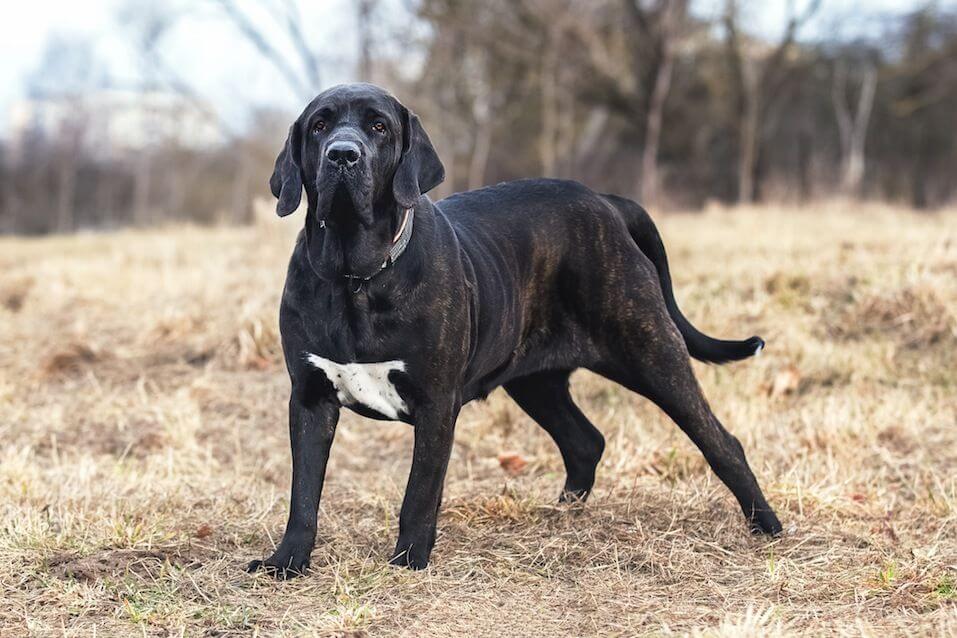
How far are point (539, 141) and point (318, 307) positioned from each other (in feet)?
82.0

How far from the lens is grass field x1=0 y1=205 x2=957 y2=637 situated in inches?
126

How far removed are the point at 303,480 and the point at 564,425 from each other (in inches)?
53.0

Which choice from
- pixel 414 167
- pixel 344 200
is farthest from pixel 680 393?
pixel 344 200

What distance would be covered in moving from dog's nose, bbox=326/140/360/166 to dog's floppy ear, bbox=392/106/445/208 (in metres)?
0.22

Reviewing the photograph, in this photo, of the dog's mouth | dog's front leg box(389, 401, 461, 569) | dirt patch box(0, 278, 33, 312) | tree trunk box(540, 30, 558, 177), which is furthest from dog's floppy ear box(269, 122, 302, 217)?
tree trunk box(540, 30, 558, 177)

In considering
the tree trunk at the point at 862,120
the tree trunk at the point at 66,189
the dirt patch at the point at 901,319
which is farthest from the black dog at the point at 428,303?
the tree trunk at the point at 66,189

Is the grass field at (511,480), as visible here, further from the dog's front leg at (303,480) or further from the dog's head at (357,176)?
the dog's head at (357,176)

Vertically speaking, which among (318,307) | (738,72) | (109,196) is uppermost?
(738,72)

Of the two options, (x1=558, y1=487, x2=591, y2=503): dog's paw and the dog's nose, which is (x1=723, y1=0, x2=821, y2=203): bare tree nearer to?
(x1=558, y1=487, x2=591, y2=503): dog's paw

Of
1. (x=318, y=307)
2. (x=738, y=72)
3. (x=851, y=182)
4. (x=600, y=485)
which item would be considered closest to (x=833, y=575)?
(x=600, y=485)

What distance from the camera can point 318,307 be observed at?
129 inches

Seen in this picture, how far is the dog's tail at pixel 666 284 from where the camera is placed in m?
4.30

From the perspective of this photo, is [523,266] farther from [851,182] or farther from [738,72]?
[738,72]

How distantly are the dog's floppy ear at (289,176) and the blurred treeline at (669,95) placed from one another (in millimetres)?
13231
